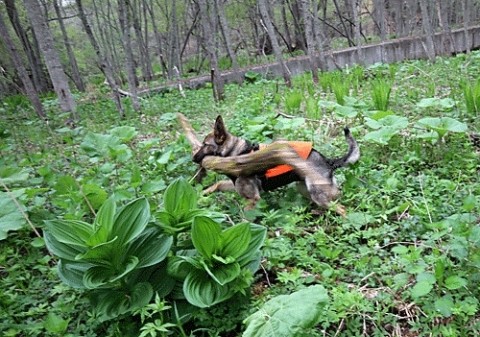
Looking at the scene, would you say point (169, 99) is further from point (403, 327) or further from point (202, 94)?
point (403, 327)

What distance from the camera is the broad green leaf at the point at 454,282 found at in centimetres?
163

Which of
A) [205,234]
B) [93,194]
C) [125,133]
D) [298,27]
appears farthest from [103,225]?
[298,27]

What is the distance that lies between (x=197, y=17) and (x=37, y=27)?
882 cm

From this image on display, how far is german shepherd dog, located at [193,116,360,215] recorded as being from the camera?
2547 millimetres

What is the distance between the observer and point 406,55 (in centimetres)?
1121

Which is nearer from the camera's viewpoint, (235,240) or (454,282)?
(454,282)

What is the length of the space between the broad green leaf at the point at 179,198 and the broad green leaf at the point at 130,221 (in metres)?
0.17

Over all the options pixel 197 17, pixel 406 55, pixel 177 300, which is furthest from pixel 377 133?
pixel 197 17

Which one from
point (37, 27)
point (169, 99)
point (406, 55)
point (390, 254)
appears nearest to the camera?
point (390, 254)

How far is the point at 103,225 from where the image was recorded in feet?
5.79

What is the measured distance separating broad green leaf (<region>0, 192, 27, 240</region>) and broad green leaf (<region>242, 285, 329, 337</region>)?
5.03 ft

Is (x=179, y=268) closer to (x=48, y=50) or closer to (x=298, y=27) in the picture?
(x=48, y=50)

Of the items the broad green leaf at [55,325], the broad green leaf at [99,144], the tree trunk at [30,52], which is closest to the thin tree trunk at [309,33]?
the broad green leaf at [99,144]

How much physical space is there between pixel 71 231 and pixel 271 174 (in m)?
1.35
